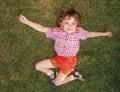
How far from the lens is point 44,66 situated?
264 inches

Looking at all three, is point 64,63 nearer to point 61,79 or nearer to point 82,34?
point 61,79

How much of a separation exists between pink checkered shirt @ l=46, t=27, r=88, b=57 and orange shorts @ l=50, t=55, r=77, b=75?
0.33 ft

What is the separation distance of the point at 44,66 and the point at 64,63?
0.43 meters

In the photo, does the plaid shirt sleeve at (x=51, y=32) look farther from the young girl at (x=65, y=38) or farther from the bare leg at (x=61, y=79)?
the bare leg at (x=61, y=79)

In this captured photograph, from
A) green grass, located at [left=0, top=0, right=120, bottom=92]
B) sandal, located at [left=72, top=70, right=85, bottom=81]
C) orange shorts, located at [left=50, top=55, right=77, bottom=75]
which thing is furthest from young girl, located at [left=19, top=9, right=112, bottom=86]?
green grass, located at [left=0, top=0, right=120, bottom=92]

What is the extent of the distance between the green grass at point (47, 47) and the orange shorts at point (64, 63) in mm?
331

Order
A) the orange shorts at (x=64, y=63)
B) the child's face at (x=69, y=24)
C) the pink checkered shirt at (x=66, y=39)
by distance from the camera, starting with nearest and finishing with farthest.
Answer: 1. the child's face at (x=69, y=24)
2. the pink checkered shirt at (x=66, y=39)
3. the orange shorts at (x=64, y=63)

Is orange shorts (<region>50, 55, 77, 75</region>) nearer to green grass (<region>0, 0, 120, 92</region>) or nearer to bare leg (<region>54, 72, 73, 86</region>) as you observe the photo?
bare leg (<region>54, 72, 73, 86</region>)

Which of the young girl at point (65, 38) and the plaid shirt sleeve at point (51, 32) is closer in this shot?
the young girl at point (65, 38)

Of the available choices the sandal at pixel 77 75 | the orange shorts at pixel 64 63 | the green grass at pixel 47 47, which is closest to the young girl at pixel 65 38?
the orange shorts at pixel 64 63

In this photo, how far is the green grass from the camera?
684 cm

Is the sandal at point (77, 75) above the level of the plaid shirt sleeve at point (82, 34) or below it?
below

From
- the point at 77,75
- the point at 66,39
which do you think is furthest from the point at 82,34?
the point at 77,75

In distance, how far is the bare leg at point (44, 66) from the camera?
667 centimetres
